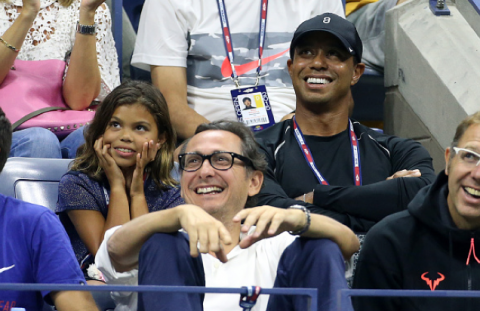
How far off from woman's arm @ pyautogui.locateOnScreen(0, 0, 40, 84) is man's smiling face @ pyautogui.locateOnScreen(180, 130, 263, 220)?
990mm

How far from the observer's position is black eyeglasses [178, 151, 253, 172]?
6.97 ft

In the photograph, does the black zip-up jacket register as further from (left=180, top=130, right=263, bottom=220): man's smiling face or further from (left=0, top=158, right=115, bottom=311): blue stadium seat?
(left=0, top=158, right=115, bottom=311): blue stadium seat

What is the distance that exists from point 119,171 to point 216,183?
1.73 feet

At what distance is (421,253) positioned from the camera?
1990 millimetres

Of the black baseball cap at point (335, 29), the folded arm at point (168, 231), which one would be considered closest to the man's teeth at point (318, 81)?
the black baseball cap at point (335, 29)

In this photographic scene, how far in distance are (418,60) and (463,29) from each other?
272 mm

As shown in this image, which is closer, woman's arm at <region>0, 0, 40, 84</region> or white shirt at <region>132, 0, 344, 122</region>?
woman's arm at <region>0, 0, 40, 84</region>

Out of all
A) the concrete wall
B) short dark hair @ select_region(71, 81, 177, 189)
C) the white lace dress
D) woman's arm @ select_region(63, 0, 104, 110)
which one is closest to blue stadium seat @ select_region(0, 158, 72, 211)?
short dark hair @ select_region(71, 81, 177, 189)

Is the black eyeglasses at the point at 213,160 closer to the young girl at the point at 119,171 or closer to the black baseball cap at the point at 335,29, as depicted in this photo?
the young girl at the point at 119,171

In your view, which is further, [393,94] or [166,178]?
[393,94]

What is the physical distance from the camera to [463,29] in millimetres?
3438

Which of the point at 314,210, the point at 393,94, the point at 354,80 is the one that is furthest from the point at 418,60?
the point at 314,210

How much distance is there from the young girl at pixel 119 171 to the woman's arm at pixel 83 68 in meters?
0.29

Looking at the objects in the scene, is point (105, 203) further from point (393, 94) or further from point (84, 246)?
point (393, 94)
